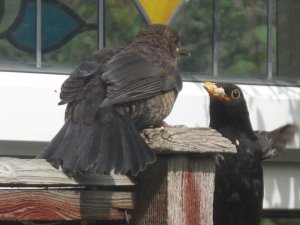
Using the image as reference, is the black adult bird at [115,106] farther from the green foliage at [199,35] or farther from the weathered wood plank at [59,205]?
the green foliage at [199,35]

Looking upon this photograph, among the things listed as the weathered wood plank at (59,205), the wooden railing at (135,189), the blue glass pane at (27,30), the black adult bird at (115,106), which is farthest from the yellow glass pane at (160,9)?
the weathered wood plank at (59,205)

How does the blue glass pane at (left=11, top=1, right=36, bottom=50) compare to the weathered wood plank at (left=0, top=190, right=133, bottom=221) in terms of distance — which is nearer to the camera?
the weathered wood plank at (left=0, top=190, right=133, bottom=221)

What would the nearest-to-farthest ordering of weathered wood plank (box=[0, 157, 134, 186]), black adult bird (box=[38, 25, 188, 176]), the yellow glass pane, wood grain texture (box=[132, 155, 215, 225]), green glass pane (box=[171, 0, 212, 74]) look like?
1. weathered wood plank (box=[0, 157, 134, 186])
2. wood grain texture (box=[132, 155, 215, 225])
3. black adult bird (box=[38, 25, 188, 176])
4. the yellow glass pane
5. green glass pane (box=[171, 0, 212, 74])

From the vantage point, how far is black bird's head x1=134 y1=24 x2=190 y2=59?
15.0 feet

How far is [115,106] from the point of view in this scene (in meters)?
3.72

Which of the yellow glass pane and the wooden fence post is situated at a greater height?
the yellow glass pane

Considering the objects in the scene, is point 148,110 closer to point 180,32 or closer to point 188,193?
point 188,193

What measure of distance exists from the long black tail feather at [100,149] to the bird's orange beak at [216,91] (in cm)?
148

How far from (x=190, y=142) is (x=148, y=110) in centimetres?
98

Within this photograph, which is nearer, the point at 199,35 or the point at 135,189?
the point at 135,189

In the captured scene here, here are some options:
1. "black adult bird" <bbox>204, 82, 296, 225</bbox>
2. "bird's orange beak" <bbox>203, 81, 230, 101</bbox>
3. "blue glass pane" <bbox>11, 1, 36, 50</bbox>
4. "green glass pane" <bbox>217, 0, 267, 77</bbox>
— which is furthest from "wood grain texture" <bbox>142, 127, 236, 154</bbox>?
"green glass pane" <bbox>217, 0, 267, 77</bbox>

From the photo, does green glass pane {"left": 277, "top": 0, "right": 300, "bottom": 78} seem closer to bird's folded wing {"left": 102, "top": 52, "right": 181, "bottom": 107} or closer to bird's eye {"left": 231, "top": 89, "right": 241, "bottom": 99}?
bird's eye {"left": 231, "top": 89, "right": 241, "bottom": 99}

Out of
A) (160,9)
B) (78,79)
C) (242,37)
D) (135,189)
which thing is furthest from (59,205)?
(242,37)

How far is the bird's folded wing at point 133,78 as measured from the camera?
3789 mm
